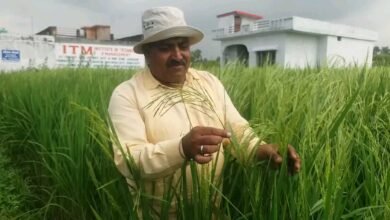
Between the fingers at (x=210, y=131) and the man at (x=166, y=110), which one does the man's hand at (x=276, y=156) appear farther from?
the fingers at (x=210, y=131)

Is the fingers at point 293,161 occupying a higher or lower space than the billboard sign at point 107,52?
lower

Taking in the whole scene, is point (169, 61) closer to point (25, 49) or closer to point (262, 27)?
point (25, 49)

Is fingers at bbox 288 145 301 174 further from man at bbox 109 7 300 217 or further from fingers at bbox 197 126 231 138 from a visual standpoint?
fingers at bbox 197 126 231 138

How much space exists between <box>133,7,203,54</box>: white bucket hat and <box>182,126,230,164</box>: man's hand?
46 centimetres

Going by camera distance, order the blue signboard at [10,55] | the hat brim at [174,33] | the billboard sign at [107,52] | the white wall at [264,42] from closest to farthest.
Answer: the hat brim at [174,33]
the blue signboard at [10,55]
the billboard sign at [107,52]
the white wall at [264,42]

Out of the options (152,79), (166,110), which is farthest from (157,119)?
(152,79)

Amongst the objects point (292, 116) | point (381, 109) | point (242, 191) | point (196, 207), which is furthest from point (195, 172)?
point (381, 109)

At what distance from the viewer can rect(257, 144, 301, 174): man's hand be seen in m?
1.00

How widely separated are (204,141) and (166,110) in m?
0.34

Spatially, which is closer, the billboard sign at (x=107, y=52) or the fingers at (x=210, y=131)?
the fingers at (x=210, y=131)

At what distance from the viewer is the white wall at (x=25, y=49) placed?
15.7 meters

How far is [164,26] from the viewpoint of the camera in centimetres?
131

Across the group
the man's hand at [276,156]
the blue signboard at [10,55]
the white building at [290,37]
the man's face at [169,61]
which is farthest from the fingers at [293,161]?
the white building at [290,37]

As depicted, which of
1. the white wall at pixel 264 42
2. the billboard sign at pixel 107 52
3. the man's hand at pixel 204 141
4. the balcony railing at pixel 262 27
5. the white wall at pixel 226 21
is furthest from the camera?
the white wall at pixel 226 21
